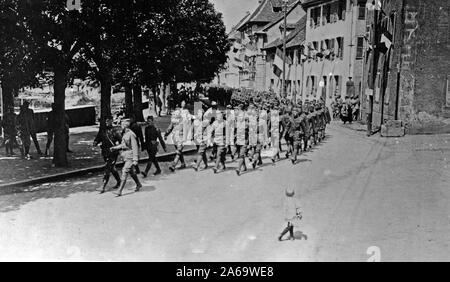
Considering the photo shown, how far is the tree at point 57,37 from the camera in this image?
12.3 meters

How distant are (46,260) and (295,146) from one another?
10448 mm

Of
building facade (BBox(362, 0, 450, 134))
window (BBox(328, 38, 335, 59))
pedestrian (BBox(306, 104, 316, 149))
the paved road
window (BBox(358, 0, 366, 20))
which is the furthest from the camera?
window (BBox(328, 38, 335, 59))

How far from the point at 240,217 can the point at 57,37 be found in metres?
6.96

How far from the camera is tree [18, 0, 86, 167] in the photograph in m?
12.3

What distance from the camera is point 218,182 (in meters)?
13.4

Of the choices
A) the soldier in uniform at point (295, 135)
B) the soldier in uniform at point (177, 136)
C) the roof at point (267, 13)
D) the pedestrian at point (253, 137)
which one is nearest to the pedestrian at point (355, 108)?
the soldier in uniform at point (295, 135)

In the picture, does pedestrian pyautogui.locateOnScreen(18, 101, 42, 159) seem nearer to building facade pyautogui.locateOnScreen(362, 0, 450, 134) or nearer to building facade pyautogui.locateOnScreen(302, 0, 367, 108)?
building facade pyautogui.locateOnScreen(362, 0, 450, 134)

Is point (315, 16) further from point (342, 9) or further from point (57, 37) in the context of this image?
point (57, 37)

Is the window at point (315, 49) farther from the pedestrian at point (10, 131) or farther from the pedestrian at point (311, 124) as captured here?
Answer: the pedestrian at point (10, 131)

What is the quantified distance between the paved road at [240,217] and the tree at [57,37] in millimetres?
2017

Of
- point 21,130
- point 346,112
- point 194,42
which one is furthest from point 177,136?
point 194,42

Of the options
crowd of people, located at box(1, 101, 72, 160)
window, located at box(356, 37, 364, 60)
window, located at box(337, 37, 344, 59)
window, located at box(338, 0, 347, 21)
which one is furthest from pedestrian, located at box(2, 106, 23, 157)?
window, located at box(338, 0, 347, 21)

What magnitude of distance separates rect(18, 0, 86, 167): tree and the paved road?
79.4 inches
